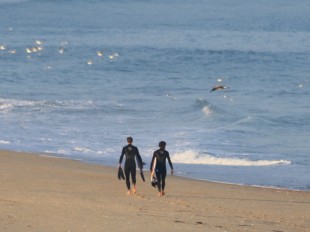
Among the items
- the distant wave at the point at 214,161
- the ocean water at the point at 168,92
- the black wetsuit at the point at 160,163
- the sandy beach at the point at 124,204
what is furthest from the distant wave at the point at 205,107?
the black wetsuit at the point at 160,163

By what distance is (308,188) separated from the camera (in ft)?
78.4

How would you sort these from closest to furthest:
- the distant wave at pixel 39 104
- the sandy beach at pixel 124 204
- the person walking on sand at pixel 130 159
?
the sandy beach at pixel 124 204 < the person walking on sand at pixel 130 159 < the distant wave at pixel 39 104

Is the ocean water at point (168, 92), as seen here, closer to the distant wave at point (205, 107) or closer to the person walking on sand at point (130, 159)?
the distant wave at point (205, 107)

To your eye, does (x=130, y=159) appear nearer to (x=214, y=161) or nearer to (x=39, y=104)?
(x=214, y=161)

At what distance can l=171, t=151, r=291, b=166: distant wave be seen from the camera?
27906mm

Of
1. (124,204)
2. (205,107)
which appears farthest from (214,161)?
(205,107)

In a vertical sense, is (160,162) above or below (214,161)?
below

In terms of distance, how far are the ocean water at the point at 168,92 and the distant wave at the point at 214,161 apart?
1.3 inches

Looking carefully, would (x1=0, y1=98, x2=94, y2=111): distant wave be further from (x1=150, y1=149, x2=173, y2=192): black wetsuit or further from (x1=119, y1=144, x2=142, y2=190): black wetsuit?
(x1=150, y1=149, x2=173, y2=192): black wetsuit

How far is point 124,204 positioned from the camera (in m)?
18.8

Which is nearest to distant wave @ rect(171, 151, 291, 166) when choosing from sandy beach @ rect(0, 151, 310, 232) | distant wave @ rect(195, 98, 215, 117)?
sandy beach @ rect(0, 151, 310, 232)

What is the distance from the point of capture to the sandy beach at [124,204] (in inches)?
645

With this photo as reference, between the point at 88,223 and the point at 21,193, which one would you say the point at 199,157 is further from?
the point at 88,223

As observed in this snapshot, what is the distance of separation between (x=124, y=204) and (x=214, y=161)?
950 cm
